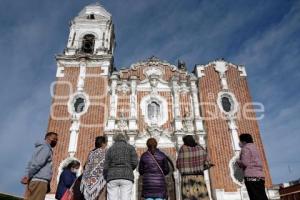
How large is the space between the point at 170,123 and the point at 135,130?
246 cm

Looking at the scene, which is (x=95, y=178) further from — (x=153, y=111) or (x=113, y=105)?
(x=153, y=111)

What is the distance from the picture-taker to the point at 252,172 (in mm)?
5633

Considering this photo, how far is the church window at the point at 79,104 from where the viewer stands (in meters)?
18.0

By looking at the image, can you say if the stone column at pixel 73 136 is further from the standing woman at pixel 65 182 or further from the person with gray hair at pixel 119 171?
the person with gray hair at pixel 119 171

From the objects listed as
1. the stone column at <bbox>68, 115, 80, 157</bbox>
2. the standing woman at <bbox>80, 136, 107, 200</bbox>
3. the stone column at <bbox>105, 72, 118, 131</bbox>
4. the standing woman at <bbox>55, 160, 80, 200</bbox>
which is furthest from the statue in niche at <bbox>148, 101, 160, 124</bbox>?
the standing woman at <bbox>80, 136, 107, 200</bbox>

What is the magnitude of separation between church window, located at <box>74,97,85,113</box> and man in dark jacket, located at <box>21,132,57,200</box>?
40.1 ft

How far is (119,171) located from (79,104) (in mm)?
13751

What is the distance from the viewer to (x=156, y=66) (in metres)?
20.3

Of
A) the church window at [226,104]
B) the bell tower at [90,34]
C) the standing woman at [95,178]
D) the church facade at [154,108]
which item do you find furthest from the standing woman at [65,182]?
the bell tower at [90,34]

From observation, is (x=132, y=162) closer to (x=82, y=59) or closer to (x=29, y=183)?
(x=29, y=183)

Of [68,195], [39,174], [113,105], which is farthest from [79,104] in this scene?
[39,174]

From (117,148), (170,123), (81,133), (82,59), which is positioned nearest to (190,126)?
(170,123)

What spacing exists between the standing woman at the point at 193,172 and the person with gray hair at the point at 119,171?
136cm

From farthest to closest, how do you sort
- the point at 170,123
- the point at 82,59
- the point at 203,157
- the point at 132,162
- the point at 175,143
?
the point at 82,59 → the point at 170,123 → the point at 175,143 → the point at 203,157 → the point at 132,162
